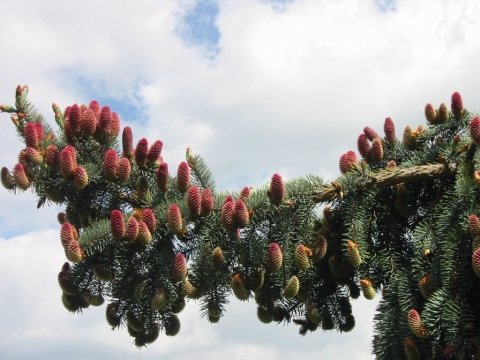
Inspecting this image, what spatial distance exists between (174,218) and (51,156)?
635mm

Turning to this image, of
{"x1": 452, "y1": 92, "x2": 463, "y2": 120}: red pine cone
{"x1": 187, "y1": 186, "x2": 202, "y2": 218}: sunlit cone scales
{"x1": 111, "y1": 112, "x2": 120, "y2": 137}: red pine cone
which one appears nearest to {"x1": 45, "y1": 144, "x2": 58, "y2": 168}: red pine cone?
{"x1": 111, "y1": 112, "x2": 120, "y2": 137}: red pine cone

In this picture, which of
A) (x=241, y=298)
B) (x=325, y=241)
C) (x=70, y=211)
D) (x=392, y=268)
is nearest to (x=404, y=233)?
(x=392, y=268)

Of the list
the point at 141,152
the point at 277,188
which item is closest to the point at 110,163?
the point at 141,152

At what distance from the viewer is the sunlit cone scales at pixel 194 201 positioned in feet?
7.69

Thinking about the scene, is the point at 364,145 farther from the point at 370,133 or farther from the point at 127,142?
the point at 127,142

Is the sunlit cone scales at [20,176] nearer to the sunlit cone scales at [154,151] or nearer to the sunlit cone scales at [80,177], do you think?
the sunlit cone scales at [80,177]

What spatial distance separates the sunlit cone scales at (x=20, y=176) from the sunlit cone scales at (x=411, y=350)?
1.57m

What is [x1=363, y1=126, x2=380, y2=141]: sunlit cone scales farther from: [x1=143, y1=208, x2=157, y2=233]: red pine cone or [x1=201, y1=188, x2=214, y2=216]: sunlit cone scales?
[x1=143, y1=208, x2=157, y2=233]: red pine cone

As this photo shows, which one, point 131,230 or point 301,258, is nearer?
point 131,230

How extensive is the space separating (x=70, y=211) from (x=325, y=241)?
1.12 meters

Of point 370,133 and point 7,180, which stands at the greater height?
point 370,133

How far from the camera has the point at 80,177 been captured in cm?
238

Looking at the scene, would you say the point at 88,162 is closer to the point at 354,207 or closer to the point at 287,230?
the point at 287,230

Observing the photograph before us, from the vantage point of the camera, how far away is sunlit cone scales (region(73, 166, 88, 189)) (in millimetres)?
2379
